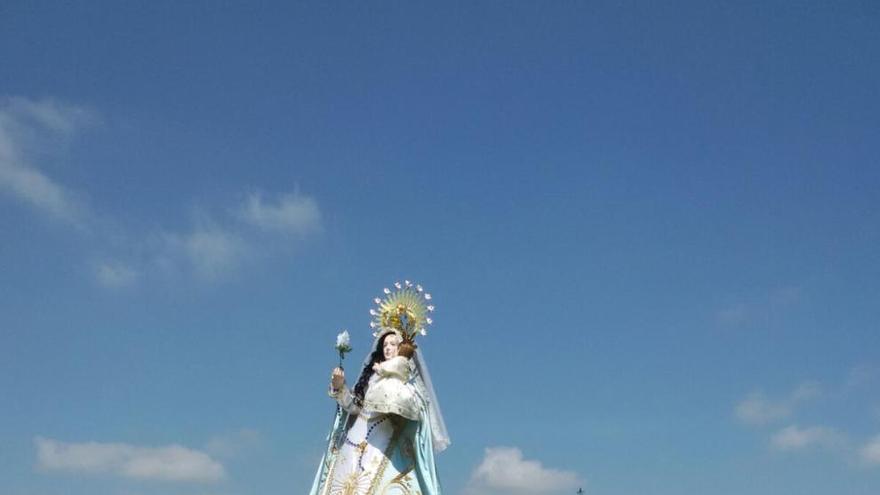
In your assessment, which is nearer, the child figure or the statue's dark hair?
the child figure

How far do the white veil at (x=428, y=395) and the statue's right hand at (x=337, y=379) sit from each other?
0.73 meters

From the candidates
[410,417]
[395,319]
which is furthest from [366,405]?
[395,319]

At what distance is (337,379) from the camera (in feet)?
51.4

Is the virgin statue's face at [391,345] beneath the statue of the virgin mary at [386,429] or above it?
above

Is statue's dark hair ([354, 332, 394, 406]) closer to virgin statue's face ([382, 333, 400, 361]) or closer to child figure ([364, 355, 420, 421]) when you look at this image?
virgin statue's face ([382, 333, 400, 361])

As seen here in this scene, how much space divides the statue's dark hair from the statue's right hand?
0.34 meters

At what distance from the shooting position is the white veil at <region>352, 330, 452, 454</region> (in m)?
15.8

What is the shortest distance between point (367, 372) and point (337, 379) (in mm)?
758

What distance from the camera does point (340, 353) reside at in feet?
51.4

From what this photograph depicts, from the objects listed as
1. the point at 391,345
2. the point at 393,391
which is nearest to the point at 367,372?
the point at 391,345

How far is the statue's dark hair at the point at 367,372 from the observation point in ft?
51.9

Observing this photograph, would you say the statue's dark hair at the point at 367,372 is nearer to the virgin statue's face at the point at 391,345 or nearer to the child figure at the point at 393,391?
the virgin statue's face at the point at 391,345

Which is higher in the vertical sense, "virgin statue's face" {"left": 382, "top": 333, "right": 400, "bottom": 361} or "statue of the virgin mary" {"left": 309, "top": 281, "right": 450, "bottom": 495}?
"virgin statue's face" {"left": 382, "top": 333, "right": 400, "bottom": 361}

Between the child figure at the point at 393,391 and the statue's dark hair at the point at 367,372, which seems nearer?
the child figure at the point at 393,391
